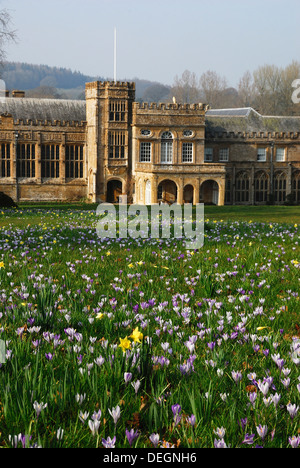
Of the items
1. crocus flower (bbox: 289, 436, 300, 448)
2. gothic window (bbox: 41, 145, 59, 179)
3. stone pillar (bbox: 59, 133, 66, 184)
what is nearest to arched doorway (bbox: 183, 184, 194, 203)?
stone pillar (bbox: 59, 133, 66, 184)

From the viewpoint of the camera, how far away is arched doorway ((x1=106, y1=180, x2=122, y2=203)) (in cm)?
5178

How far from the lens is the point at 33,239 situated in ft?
37.1

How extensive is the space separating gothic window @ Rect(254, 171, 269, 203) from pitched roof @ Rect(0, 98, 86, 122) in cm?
2002

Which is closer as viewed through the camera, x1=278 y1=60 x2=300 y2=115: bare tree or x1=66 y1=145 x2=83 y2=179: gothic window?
x1=66 y1=145 x2=83 y2=179: gothic window

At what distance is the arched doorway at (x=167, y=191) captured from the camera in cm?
5034

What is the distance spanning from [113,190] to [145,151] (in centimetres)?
528

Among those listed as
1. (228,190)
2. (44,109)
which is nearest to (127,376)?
(228,190)

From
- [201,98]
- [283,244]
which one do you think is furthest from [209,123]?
[201,98]

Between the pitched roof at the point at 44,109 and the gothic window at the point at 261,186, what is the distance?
20.0m

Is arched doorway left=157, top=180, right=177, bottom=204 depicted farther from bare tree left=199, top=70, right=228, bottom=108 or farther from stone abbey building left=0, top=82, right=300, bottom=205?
bare tree left=199, top=70, right=228, bottom=108

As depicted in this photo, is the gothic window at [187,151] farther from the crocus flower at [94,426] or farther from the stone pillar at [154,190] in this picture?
the crocus flower at [94,426]

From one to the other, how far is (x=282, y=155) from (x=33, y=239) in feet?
160

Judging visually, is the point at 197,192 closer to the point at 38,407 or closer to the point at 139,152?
the point at 139,152

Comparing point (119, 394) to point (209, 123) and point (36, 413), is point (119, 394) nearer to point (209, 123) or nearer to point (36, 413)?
point (36, 413)
